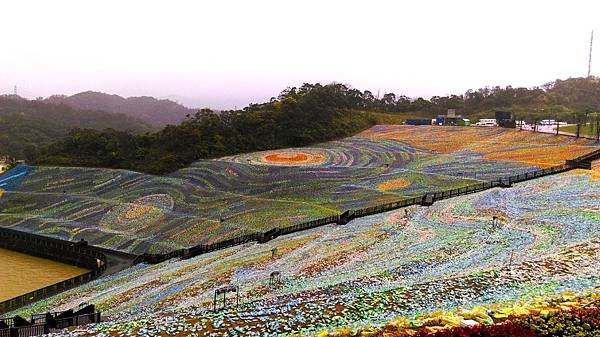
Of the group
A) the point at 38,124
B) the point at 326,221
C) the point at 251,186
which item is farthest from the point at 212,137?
the point at 38,124

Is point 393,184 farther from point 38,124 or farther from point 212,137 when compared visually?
point 38,124

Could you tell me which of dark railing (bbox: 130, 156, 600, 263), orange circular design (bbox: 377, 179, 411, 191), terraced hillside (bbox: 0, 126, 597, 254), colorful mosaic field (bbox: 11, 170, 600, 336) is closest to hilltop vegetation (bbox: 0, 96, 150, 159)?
terraced hillside (bbox: 0, 126, 597, 254)

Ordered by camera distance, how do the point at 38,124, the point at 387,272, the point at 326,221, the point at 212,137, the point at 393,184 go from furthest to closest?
the point at 38,124, the point at 212,137, the point at 393,184, the point at 326,221, the point at 387,272

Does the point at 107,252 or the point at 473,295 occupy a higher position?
the point at 473,295

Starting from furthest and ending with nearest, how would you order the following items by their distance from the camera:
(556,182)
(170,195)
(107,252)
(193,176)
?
1. (193,176)
2. (170,195)
3. (107,252)
4. (556,182)

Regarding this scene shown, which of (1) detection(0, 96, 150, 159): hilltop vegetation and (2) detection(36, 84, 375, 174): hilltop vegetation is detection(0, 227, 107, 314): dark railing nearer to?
(2) detection(36, 84, 375, 174): hilltop vegetation

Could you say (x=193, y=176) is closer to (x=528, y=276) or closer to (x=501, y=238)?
(x=501, y=238)

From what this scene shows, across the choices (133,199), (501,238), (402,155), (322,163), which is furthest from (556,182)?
(133,199)
